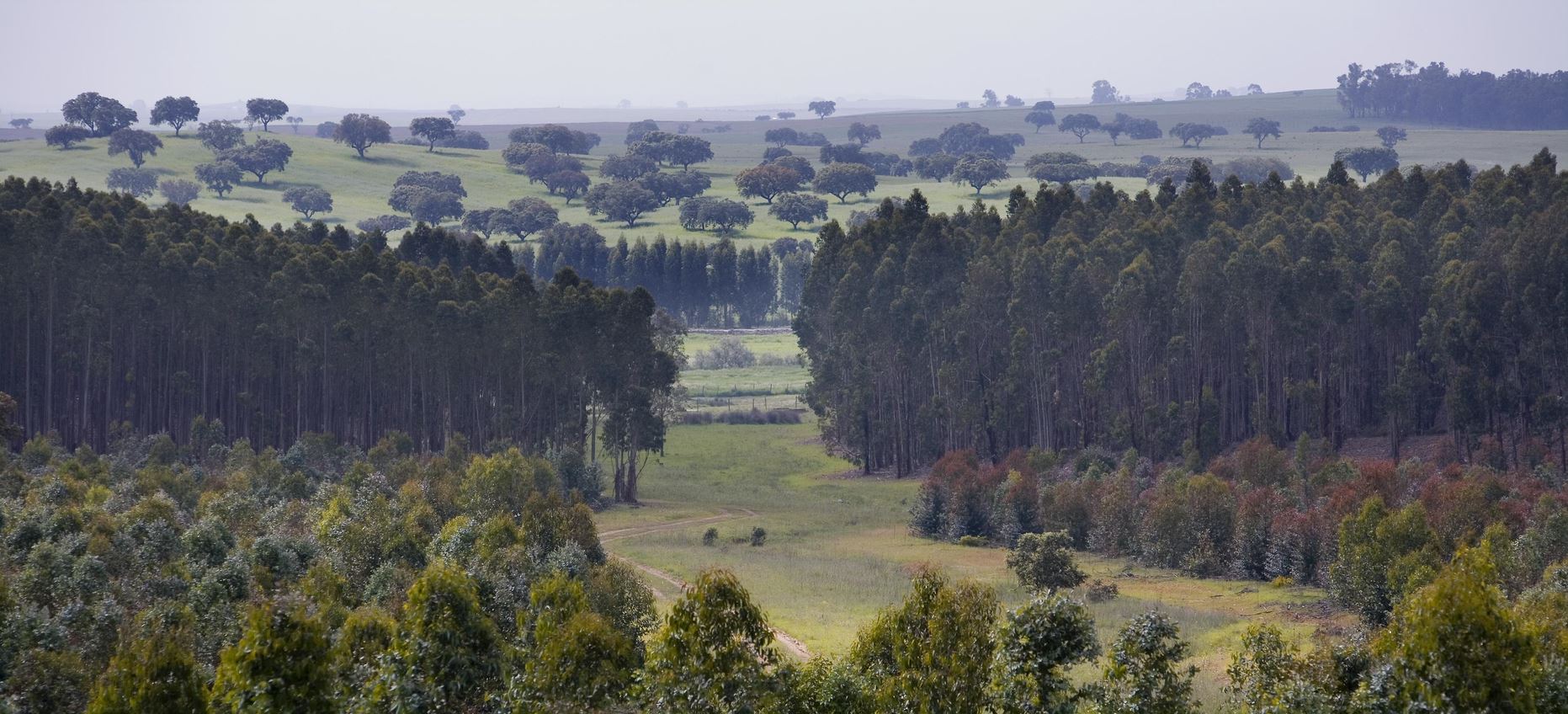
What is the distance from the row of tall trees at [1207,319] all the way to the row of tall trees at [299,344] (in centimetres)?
2262

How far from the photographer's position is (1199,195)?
107 m

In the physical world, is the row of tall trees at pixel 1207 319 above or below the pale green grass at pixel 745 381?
above

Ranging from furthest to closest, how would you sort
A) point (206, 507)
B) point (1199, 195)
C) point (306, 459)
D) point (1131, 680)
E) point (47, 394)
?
point (1199, 195), point (47, 394), point (306, 459), point (206, 507), point (1131, 680)

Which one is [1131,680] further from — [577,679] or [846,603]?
[846,603]

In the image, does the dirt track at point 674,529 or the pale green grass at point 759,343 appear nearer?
the dirt track at point 674,529

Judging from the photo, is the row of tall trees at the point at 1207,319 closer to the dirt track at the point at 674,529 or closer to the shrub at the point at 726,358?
the dirt track at the point at 674,529

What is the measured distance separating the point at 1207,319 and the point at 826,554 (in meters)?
39.1

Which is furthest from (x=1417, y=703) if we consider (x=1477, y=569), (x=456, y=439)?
(x=456, y=439)

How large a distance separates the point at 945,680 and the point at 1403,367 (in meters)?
69.3

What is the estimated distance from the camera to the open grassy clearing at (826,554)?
50.8 metres

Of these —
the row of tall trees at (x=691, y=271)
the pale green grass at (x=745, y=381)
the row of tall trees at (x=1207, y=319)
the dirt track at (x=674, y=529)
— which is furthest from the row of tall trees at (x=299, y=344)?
the row of tall trees at (x=691, y=271)

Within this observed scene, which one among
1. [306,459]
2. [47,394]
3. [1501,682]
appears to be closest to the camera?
[1501,682]

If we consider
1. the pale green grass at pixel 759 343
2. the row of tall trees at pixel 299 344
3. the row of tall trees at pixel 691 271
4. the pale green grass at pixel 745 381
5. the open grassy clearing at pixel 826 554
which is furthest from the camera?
the row of tall trees at pixel 691 271

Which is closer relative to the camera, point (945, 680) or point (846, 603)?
point (945, 680)
